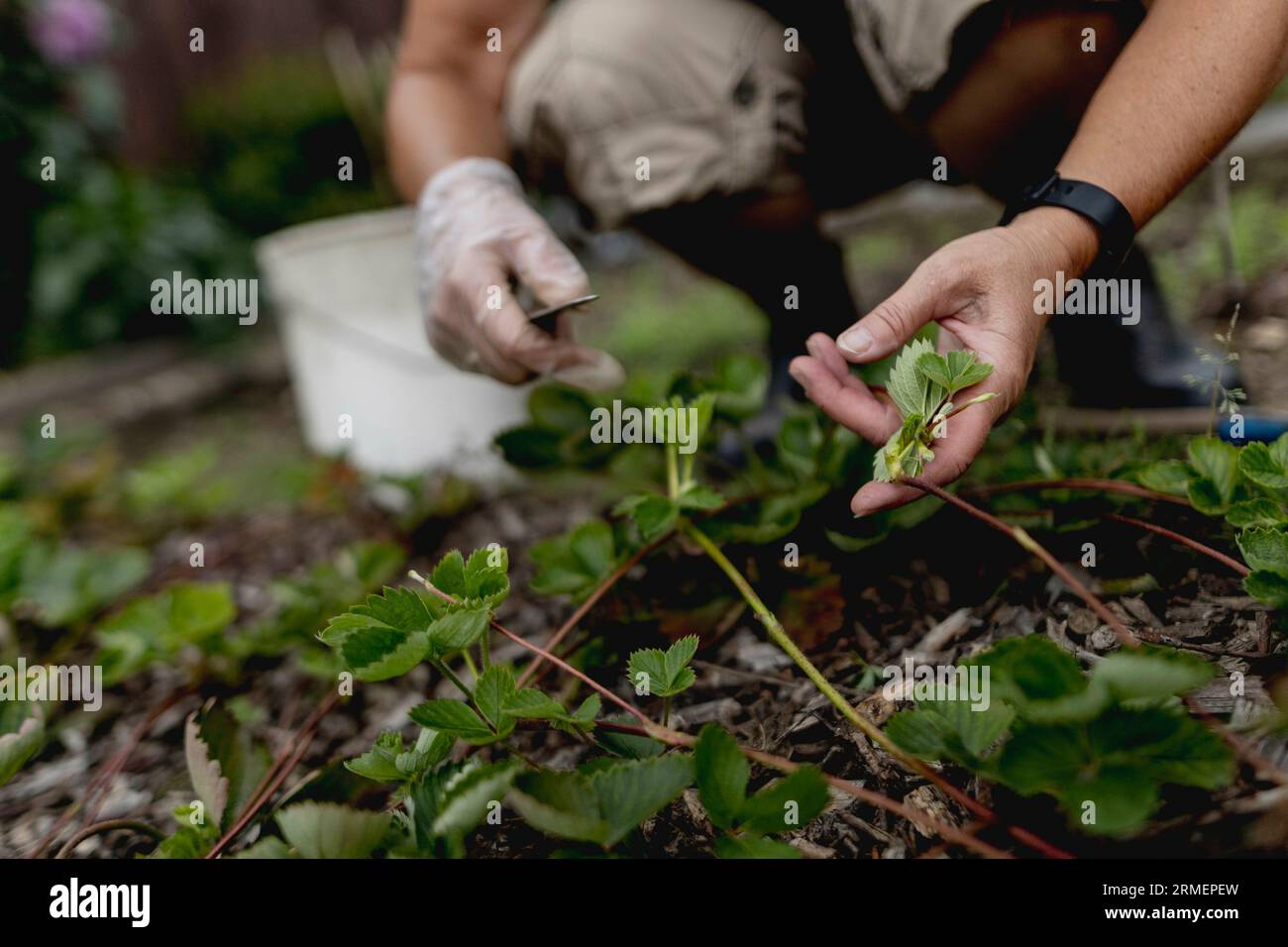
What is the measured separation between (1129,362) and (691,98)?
0.83 m

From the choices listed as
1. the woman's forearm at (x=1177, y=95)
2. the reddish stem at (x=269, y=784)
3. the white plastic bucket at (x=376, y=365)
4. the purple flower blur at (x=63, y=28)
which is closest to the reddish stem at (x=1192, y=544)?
the woman's forearm at (x=1177, y=95)

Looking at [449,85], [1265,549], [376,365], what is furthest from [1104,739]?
[376,365]

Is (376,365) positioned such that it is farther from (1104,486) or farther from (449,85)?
(1104,486)

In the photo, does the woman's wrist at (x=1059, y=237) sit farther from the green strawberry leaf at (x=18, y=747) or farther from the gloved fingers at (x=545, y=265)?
the green strawberry leaf at (x=18, y=747)

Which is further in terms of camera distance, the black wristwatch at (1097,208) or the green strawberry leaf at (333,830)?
the black wristwatch at (1097,208)

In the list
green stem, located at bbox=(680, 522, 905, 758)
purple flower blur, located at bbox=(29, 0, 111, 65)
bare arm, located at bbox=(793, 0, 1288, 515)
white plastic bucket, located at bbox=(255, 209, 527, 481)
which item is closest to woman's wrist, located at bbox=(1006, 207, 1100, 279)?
bare arm, located at bbox=(793, 0, 1288, 515)

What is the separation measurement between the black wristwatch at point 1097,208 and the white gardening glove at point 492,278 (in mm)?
498

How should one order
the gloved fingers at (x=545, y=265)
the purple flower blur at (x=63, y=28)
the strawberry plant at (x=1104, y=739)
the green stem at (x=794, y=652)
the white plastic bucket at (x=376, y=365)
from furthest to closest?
the purple flower blur at (x=63, y=28), the white plastic bucket at (x=376, y=365), the gloved fingers at (x=545, y=265), the green stem at (x=794, y=652), the strawberry plant at (x=1104, y=739)

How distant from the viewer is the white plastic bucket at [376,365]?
6.21 feet

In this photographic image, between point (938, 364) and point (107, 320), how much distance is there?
3.37 meters

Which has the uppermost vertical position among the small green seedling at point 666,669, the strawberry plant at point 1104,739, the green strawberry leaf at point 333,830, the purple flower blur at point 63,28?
the purple flower blur at point 63,28

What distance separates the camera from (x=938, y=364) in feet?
2.30

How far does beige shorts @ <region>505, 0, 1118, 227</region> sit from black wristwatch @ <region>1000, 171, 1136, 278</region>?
557mm
